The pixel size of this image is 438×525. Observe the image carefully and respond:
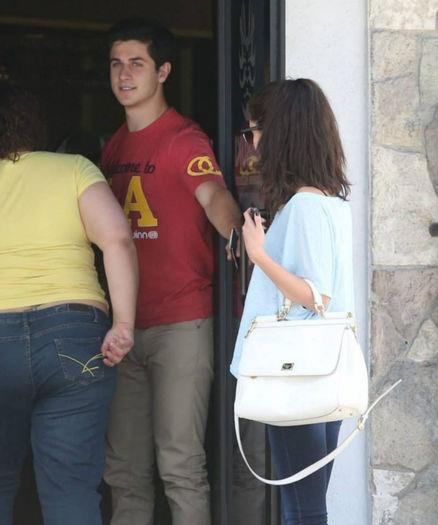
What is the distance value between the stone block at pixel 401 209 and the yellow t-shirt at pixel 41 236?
3.67 feet

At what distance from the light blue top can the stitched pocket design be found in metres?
0.44

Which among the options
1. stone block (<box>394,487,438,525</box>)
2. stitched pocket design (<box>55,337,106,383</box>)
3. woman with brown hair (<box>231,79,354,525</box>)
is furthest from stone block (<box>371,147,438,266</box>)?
stitched pocket design (<box>55,337,106,383</box>)

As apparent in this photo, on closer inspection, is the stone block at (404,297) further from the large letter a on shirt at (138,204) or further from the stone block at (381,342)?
the large letter a on shirt at (138,204)

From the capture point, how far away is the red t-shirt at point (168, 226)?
3639 mm

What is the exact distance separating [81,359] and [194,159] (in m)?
0.91

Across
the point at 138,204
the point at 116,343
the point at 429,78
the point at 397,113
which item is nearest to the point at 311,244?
the point at 116,343

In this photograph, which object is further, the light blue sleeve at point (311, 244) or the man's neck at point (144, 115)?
the man's neck at point (144, 115)

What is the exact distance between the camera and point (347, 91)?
3730mm

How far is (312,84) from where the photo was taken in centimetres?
282

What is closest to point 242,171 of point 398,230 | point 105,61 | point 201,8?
point 398,230

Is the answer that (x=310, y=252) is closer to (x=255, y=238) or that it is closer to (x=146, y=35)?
(x=255, y=238)

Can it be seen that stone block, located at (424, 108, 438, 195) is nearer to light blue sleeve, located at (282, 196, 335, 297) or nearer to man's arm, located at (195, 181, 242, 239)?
man's arm, located at (195, 181, 242, 239)

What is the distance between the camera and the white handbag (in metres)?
2.59

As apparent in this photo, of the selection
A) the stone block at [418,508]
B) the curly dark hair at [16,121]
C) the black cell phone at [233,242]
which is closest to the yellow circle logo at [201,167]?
the black cell phone at [233,242]
